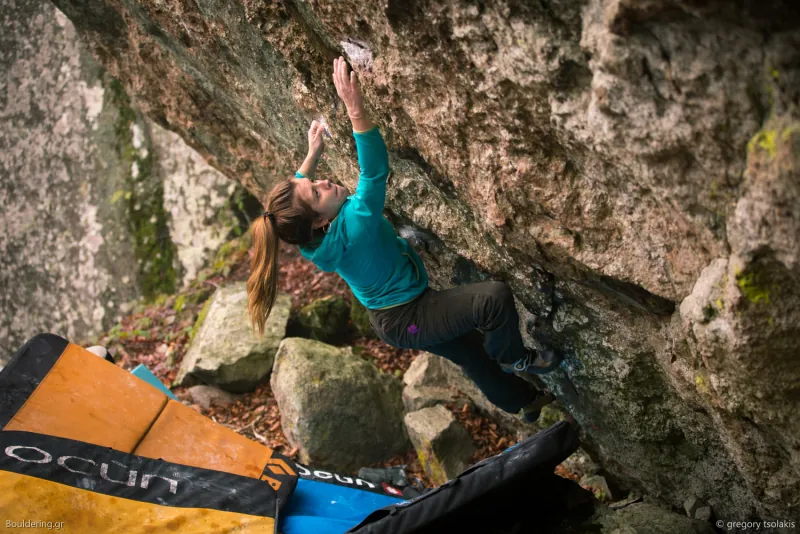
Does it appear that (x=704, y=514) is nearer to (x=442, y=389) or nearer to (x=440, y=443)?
(x=440, y=443)

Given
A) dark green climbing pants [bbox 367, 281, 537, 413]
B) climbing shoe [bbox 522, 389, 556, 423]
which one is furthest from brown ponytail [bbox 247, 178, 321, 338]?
climbing shoe [bbox 522, 389, 556, 423]

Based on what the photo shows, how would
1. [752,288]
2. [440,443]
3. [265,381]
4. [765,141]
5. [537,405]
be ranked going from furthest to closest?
[265,381] → [440,443] → [537,405] → [752,288] → [765,141]

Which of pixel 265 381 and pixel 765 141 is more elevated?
pixel 765 141

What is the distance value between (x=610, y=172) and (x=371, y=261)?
1657mm

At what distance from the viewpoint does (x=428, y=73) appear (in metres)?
3.13

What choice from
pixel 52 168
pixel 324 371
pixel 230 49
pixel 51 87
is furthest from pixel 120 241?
pixel 230 49

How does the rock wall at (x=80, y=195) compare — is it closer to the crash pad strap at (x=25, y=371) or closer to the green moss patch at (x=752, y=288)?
the crash pad strap at (x=25, y=371)

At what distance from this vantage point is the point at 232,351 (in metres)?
6.73

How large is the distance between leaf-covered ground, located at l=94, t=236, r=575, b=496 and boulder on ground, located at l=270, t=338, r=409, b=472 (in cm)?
23

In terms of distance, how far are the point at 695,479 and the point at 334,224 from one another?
291 centimetres

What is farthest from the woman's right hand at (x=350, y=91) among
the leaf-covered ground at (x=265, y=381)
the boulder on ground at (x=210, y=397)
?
the boulder on ground at (x=210, y=397)

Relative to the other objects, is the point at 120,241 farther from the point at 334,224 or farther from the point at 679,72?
the point at 679,72

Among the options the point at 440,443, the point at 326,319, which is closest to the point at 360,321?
the point at 326,319

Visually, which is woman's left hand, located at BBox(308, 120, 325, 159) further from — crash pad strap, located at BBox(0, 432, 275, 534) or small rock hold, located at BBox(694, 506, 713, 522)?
small rock hold, located at BBox(694, 506, 713, 522)
